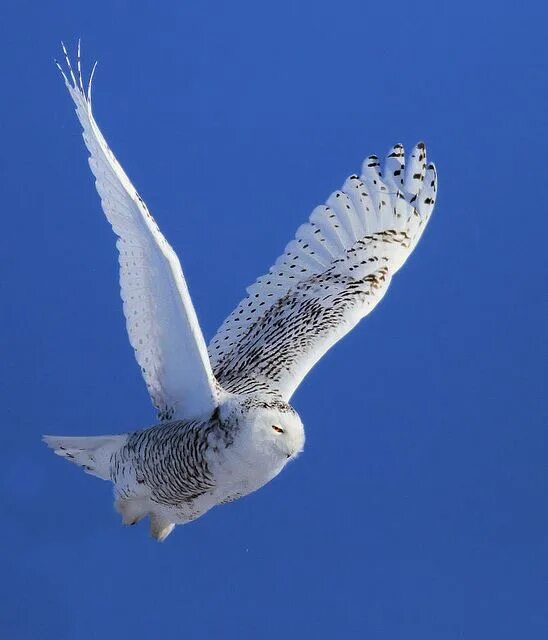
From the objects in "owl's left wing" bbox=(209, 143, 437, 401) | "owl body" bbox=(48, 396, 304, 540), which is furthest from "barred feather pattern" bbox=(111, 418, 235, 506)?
"owl's left wing" bbox=(209, 143, 437, 401)

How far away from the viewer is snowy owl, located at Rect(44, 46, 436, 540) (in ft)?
7.00

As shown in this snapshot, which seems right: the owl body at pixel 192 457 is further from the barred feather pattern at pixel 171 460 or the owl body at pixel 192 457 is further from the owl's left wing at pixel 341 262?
the owl's left wing at pixel 341 262

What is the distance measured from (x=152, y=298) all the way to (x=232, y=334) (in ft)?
2.08

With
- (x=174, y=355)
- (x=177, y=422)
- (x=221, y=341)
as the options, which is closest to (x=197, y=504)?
(x=177, y=422)

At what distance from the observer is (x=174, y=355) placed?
2.33 meters

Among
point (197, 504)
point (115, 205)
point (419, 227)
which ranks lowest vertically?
point (197, 504)

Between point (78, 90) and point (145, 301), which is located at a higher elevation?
point (78, 90)

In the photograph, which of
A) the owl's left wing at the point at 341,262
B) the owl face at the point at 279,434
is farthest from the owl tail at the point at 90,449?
the owl face at the point at 279,434

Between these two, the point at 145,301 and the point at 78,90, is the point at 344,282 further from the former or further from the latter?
the point at 78,90

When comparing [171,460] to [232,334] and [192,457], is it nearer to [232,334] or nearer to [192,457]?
[192,457]

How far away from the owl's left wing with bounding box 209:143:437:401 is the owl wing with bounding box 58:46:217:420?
1.13 ft

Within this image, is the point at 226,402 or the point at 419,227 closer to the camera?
the point at 226,402

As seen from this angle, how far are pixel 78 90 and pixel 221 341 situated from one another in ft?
3.43

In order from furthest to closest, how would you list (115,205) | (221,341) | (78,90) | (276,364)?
(221,341)
(276,364)
(115,205)
(78,90)
